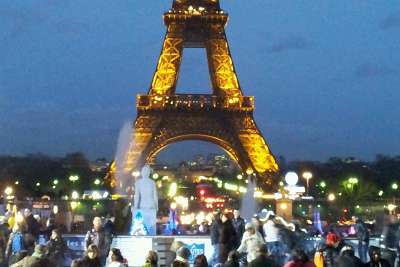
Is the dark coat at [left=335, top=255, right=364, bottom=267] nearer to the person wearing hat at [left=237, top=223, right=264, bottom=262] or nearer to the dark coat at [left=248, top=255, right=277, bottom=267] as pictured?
the person wearing hat at [left=237, top=223, right=264, bottom=262]

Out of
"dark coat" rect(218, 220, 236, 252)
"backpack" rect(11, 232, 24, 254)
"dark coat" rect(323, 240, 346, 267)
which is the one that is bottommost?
"dark coat" rect(323, 240, 346, 267)

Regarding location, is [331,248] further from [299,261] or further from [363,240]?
[299,261]

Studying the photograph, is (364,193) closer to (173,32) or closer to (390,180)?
(390,180)

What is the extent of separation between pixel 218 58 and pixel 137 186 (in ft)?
121

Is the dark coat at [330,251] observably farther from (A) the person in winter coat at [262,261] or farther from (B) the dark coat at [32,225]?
(B) the dark coat at [32,225]

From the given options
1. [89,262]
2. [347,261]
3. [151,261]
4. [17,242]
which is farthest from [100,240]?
[347,261]

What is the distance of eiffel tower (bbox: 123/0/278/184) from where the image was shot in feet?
177

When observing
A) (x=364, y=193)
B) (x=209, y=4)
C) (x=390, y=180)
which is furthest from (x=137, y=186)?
(x=390, y=180)

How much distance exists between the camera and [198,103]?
184 ft

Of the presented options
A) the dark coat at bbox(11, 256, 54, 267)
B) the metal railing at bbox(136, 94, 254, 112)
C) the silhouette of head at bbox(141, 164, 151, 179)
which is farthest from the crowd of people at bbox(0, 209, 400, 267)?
the metal railing at bbox(136, 94, 254, 112)

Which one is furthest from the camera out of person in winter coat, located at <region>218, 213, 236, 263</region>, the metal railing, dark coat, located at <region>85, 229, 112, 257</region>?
the metal railing

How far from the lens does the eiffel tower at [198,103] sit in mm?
54000

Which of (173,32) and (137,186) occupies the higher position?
(173,32)

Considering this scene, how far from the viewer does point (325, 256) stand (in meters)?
14.3
